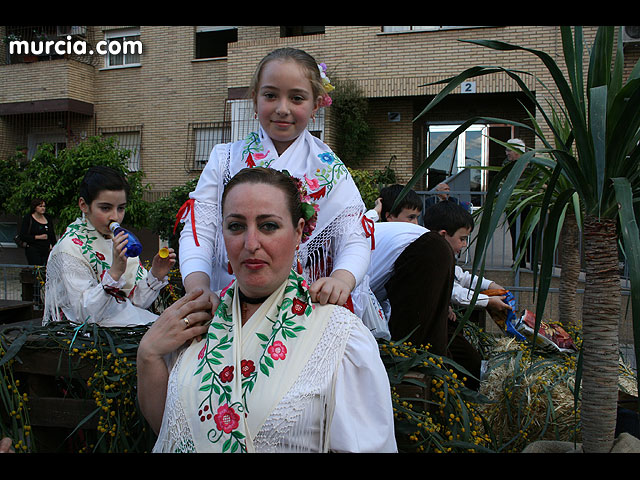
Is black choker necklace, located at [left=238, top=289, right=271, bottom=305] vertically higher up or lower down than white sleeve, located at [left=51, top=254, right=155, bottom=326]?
higher up

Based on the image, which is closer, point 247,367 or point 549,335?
point 247,367

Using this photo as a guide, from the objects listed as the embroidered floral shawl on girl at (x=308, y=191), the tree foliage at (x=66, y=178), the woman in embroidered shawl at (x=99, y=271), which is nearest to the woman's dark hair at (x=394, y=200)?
the embroidered floral shawl on girl at (x=308, y=191)

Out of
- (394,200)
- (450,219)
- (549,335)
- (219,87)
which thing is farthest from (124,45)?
(549,335)

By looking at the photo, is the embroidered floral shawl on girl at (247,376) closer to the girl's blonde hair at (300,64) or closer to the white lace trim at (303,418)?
the white lace trim at (303,418)

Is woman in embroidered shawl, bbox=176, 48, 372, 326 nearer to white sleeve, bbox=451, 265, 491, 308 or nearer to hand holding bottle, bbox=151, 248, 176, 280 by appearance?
hand holding bottle, bbox=151, 248, 176, 280

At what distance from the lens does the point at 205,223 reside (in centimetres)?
235

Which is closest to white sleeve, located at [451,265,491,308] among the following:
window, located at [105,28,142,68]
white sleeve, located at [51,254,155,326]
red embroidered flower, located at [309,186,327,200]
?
red embroidered flower, located at [309,186,327,200]

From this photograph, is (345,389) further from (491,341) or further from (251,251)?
(491,341)

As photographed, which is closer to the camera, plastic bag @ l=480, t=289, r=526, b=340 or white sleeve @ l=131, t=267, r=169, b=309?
white sleeve @ l=131, t=267, r=169, b=309

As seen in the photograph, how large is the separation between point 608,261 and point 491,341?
2.25m

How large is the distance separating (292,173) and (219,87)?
48.1ft

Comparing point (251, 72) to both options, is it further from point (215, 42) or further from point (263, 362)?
point (263, 362)

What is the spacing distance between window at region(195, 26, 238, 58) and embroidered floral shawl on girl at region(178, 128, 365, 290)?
15.4 metres

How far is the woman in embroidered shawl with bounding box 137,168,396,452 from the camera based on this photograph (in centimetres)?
165
